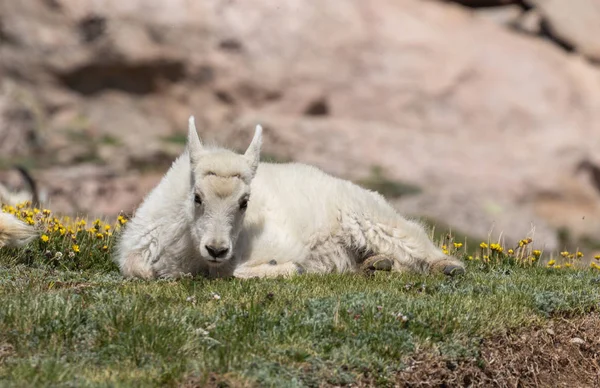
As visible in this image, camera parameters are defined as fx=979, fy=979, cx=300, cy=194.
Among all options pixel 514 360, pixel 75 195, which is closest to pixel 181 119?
pixel 75 195

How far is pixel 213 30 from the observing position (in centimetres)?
3375

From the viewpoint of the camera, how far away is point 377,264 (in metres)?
9.74

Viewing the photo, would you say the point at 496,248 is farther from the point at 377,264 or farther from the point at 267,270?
the point at 267,270

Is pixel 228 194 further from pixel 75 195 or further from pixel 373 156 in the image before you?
pixel 373 156

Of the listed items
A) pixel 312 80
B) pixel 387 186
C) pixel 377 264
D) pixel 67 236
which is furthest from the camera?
pixel 312 80

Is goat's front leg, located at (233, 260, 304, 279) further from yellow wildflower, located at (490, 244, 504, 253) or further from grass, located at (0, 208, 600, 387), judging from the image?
yellow wildflower, located at (490, 244, 504, 253)

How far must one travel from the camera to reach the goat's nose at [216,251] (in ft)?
27.8

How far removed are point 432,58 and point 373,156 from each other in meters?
4.98

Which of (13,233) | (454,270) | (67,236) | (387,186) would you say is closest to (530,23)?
(387,186)

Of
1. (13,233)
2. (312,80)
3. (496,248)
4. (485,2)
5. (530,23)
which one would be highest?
(13,233)

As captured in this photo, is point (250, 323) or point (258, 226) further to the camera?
point (258, 226)

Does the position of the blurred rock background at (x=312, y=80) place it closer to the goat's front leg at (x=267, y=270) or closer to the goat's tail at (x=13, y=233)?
the goat's tail at (x=13, y=233)

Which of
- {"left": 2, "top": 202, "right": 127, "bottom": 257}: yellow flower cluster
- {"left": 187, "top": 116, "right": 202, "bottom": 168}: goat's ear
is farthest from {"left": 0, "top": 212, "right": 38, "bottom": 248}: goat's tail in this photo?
{"left": 187, "top": 116, "right": 202, "bottom": 168}: goat's ear

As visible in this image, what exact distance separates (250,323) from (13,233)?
137 inches
